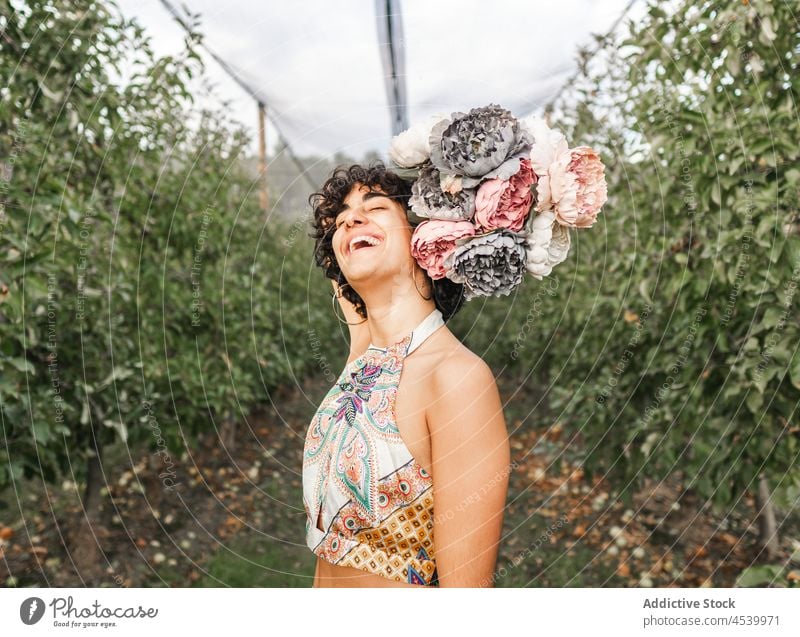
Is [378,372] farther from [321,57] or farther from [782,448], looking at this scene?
Answer: [782,448]

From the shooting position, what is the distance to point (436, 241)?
817mm

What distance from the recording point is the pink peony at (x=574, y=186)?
2.59 ft

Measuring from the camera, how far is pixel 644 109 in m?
1.91

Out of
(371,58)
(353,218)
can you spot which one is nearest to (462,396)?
(353,218)

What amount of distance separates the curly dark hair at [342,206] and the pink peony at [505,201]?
118 mm

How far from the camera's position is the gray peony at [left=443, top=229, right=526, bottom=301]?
784 mm

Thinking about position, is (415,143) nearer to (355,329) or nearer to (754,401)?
(355,329)

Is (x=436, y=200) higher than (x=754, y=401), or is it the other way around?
(x=436, y=200)

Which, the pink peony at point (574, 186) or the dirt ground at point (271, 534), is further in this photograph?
the dirt ground at point (271, 534)

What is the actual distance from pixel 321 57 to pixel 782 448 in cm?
142

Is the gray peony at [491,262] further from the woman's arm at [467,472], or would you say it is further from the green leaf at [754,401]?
the green leaf at [754,401]

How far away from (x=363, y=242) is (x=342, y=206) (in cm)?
8

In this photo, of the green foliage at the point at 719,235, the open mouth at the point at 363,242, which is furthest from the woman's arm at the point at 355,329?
the green foliage at the point at 719,235
